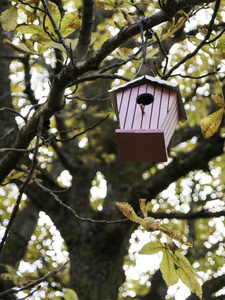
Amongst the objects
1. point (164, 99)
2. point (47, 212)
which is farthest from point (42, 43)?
point (47, 212)

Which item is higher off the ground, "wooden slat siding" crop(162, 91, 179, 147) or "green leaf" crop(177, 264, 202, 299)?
"wooden slat siding" crop(162, 91, 179, 147)

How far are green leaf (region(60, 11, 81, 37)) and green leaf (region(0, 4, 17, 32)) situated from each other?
0.22m

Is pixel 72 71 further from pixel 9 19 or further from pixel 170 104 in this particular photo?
pixel 170 104

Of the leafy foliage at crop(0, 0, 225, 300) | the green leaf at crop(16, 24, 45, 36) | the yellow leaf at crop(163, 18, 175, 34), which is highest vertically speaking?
the green leaf at crop(16, 24, 45, 36)

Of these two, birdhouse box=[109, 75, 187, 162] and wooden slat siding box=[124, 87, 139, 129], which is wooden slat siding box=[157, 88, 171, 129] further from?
wooden slat siding box=[124, 87, 139, 129]

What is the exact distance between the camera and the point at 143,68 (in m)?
1.57

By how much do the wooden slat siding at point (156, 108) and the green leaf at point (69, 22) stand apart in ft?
1.34

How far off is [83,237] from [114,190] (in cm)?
60

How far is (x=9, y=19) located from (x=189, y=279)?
47.0 inches

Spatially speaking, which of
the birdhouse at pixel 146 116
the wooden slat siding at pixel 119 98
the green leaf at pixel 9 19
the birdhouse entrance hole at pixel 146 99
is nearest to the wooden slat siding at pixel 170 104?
the birdhouse at pixel 146 116

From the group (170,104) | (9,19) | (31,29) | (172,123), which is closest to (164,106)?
(170,104)

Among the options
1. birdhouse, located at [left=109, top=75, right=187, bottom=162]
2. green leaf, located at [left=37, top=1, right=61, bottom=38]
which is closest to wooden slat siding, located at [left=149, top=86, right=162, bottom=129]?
birdhouse, located at [left=109, top=75, right=187, bottom=162]

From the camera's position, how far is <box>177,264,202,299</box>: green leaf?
48.3 inches

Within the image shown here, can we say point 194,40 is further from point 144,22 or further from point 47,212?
point 47,212
